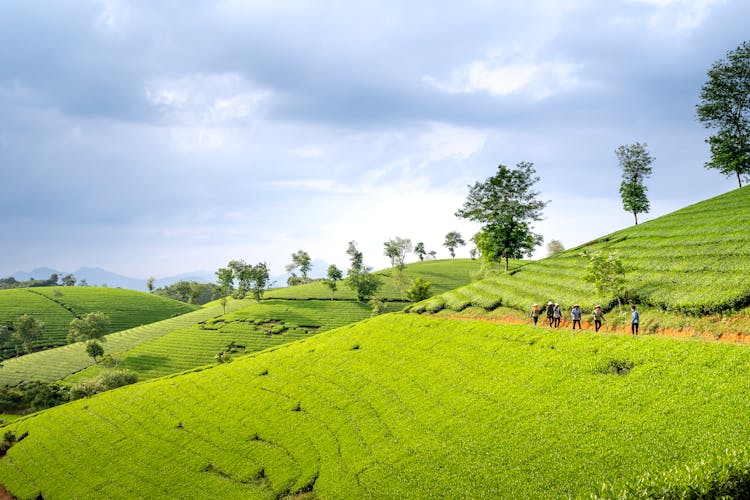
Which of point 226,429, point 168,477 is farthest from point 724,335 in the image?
point 168,477

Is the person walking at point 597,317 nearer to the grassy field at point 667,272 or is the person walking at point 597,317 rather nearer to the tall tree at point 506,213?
the grassy field at point 667,272

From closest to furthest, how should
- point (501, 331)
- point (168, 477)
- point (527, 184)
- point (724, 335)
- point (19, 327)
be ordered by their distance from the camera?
point (724, 335)
point (168, 477)
point (501, 331)
point (527, 184)
point (19, 327)

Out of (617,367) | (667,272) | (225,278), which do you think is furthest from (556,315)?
(225,278)

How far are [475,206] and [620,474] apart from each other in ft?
212

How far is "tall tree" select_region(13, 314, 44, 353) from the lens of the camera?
374 feet

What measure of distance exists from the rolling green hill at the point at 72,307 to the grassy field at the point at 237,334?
42.9 meters

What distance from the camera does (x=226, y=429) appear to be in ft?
123

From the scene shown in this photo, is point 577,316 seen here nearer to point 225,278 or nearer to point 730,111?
point 730,111

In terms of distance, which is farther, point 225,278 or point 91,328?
point 225,278

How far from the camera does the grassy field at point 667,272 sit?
3072 cm

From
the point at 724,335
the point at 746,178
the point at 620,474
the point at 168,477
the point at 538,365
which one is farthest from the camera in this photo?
the point at 746,178

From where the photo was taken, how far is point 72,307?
488ft

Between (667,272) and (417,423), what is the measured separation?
2916 cm

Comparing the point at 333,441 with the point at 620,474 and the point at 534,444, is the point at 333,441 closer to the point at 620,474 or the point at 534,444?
the point at 534,444
